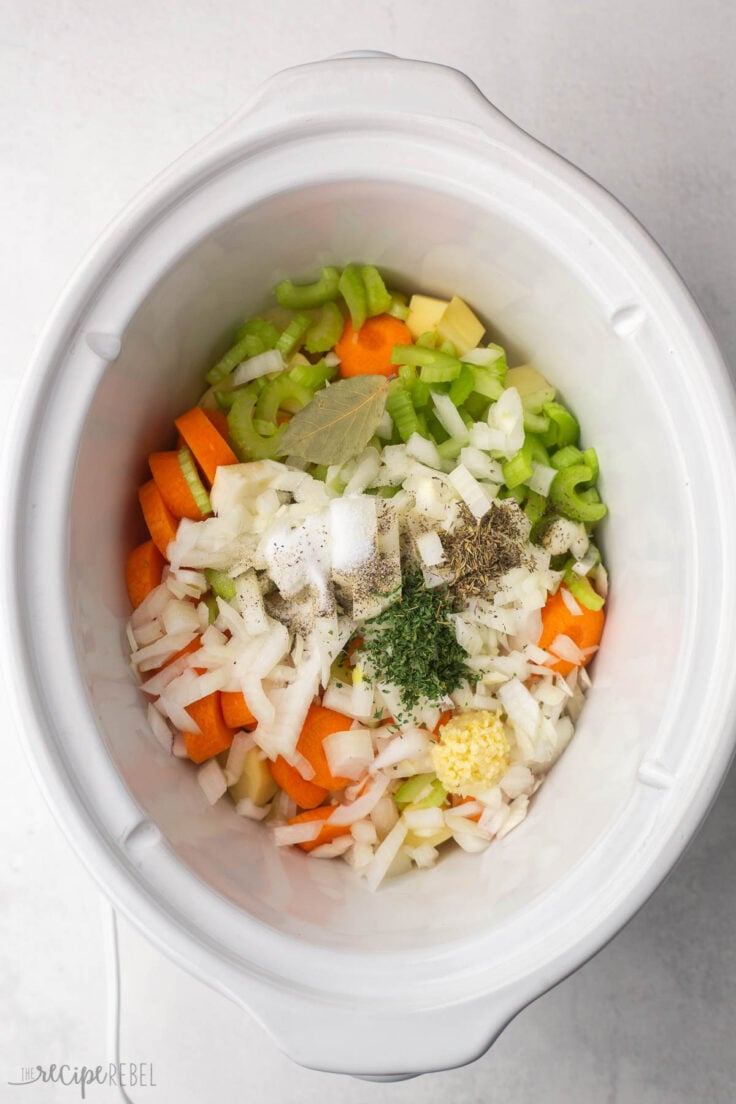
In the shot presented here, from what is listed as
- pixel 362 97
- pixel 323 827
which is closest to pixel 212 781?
pixel 323 827

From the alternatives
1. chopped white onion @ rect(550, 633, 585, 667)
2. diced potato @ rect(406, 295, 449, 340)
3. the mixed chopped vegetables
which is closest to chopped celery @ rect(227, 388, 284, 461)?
the mixed chopped vegetables

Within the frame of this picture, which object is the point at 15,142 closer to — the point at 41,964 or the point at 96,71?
the point at 96,71

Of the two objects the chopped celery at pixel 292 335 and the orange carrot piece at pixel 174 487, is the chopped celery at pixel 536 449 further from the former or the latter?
the orange carrot piece at pixel 174 487

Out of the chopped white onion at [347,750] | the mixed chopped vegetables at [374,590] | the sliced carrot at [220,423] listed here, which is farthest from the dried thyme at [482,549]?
the sliced carrot at [220,423]

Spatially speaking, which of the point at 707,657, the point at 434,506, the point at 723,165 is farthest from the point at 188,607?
the point at 723,165

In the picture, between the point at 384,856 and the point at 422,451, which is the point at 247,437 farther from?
the point at 384,856

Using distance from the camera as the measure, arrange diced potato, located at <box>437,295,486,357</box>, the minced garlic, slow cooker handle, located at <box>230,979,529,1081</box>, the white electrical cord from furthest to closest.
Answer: the white electrical cord, diced potato, located at <box>437,295,486,357</box>, the minced garlic, slow cooker handle, located at <box>230,979,529,1081</box>

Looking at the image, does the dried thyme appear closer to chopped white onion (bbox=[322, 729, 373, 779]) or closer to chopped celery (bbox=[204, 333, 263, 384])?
chopped white onion (bbox=[322, 729, 373, 779])

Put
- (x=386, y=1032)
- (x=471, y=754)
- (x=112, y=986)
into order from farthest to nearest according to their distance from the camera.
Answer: (x=112, y=986)
(x=471, y=754)
(x=386, y=1032)
